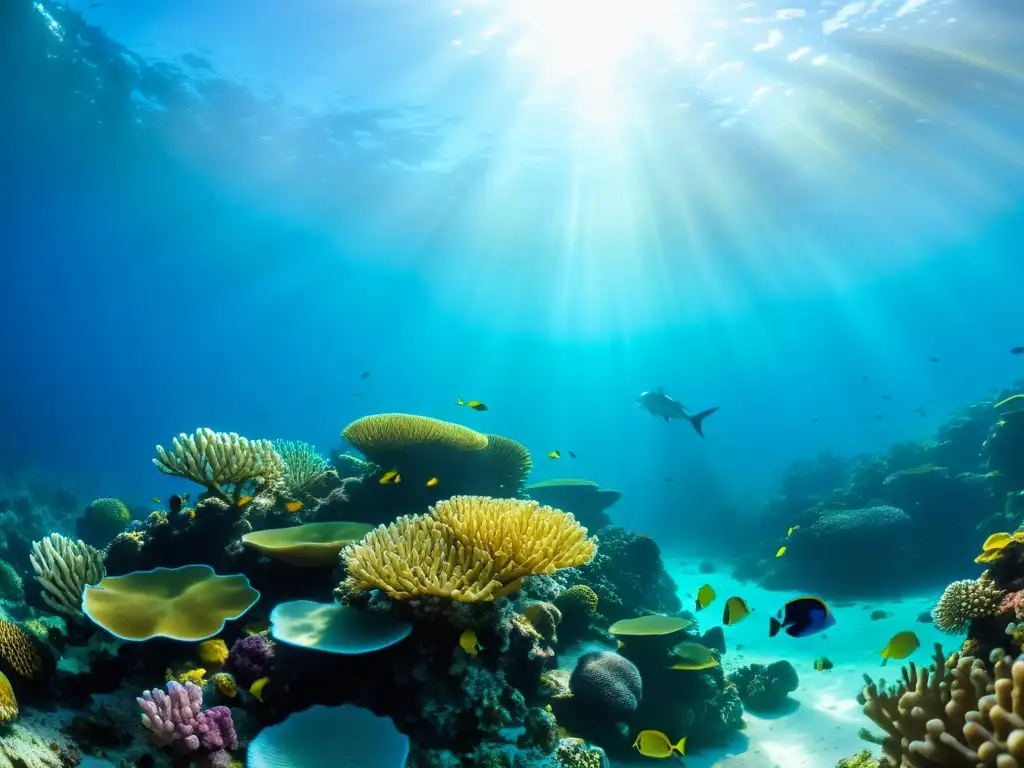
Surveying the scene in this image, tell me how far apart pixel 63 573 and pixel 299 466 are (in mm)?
3302

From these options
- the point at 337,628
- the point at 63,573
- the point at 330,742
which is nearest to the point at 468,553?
the point at 337,628

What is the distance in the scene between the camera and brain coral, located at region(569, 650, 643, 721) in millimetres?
5648

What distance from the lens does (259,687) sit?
13.1 ft

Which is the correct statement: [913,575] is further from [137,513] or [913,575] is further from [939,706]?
[137,513]

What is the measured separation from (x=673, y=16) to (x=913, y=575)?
20.9 metres

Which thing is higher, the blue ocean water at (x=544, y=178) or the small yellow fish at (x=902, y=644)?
the blue ocean water at (x=544, y=178)

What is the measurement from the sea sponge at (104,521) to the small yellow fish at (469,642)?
12.2m

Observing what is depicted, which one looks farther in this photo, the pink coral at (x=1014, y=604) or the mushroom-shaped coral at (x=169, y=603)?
the mushroom-shaped coral at (x=169, y=603)

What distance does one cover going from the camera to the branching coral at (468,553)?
12.6ft

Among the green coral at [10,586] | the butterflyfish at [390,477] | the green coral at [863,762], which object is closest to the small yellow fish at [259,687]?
the butterflyfish at [390,477]

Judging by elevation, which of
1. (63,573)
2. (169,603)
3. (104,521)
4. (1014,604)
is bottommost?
(63,573)

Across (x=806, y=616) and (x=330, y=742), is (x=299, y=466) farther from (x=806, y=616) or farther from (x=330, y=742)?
(x=806, y=616)

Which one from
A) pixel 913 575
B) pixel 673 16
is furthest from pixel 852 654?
pixel 673 16

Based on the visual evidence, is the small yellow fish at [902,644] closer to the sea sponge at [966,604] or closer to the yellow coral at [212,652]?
the sea sponge at [966,604]
